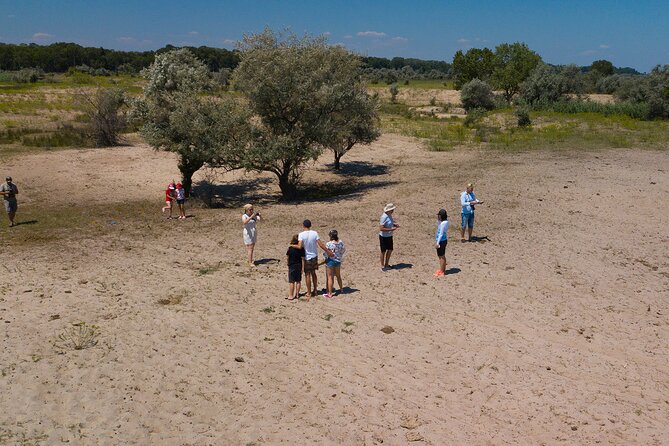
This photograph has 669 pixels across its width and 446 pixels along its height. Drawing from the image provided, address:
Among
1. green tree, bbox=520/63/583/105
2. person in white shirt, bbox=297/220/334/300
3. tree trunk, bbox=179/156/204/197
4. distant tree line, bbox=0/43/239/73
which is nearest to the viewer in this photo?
person in white shirt, bbox=297/220/334/300

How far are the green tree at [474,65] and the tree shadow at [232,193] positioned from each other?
2312 inches

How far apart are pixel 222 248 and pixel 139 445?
27.3ft

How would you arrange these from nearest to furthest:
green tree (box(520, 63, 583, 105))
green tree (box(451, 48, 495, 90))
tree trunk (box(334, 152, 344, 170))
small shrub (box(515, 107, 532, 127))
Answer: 1. tree trunk (box(334, 152, 344, 170))
2. small shrub (box(515, 107, 532, 127))
3. green tree (box(520, 63, 583, 105))
4. green tree (box(451, 48, 495, 90))

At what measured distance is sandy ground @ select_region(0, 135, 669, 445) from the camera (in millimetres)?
7379

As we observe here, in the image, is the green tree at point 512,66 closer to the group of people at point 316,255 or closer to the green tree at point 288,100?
the green tree at point 288,100

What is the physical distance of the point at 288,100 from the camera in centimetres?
2098

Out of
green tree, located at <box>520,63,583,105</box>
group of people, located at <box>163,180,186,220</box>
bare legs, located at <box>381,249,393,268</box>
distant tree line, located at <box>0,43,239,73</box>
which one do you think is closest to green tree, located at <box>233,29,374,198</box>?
group of people, located at <box>163,180,186,220</box>

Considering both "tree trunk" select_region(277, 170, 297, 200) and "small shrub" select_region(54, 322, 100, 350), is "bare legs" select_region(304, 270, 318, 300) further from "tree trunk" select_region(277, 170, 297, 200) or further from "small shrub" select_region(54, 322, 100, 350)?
"tree trunk" select_region(277, 170, 297, 200)

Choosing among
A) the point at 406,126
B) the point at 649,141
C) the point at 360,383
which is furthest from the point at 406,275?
the point at 406,126

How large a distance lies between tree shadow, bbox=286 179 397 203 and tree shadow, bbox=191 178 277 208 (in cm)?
146

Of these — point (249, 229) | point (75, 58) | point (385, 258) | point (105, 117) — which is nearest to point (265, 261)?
point (249, 229)

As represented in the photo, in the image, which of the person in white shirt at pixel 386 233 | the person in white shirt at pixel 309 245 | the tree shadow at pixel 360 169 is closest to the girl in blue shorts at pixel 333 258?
the person in white shirt at pixel 309 245

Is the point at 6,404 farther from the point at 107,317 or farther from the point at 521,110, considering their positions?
the point at 521,110

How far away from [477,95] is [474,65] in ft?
76.7
